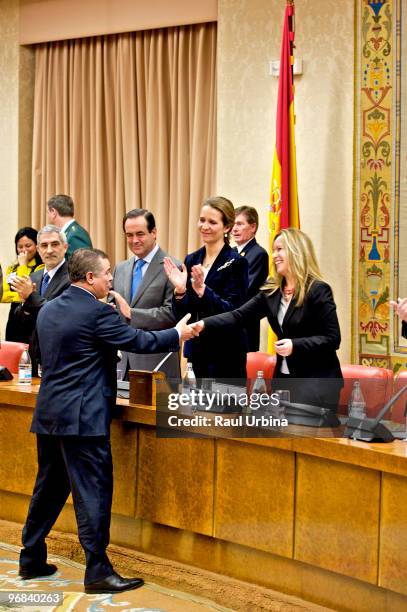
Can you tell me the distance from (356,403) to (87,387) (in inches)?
41.1

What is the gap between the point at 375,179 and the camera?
6.06 metres

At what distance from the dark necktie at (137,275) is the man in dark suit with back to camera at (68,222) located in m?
1.29

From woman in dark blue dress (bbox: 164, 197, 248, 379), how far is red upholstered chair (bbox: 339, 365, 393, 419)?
19.2 inches

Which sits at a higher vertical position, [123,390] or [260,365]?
[260,365]

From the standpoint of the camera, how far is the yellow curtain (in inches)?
278

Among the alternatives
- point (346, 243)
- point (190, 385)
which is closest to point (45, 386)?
point (190, 385)

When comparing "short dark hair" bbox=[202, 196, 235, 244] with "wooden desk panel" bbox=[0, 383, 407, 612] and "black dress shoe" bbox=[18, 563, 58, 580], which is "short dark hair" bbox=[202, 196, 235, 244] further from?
"black dress shoe" bbox=[18, 563, 58, 580]

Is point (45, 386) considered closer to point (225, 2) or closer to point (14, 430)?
point (14, 430)

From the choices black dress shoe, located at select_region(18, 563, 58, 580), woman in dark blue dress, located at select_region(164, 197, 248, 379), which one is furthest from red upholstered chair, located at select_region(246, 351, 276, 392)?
black dress shoe, located at select_region(18, 563, 58, 580)

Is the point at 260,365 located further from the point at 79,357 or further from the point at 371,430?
the point at 371,430

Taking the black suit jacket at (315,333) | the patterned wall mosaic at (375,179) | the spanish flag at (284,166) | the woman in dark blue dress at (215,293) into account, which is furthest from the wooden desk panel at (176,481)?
the patterned wall mosaic at (375,179)

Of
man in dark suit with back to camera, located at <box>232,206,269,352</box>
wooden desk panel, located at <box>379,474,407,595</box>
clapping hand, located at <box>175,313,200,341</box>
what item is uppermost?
man in dark suit with back to camera, located at <box>232,206,269,352</box>

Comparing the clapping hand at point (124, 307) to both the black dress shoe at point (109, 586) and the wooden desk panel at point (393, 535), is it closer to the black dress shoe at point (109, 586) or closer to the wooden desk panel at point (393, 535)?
the black dress shoe at point (109, 586)

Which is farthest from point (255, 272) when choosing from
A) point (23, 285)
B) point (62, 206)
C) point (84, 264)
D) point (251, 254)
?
point (84, 264)
